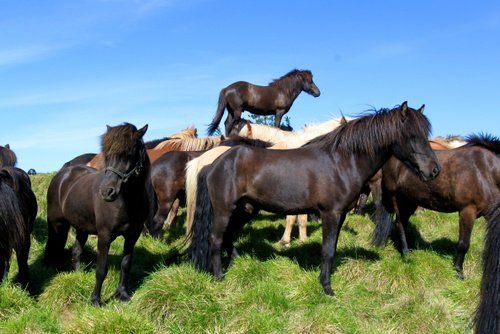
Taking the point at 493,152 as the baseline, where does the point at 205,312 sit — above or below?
below

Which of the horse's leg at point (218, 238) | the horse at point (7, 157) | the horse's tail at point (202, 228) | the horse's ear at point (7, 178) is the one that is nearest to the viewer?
the horse's ear at point (7, 178)

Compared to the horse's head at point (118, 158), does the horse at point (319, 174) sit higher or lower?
lower

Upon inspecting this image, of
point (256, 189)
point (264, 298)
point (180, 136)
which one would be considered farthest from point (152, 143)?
point (264, 298)

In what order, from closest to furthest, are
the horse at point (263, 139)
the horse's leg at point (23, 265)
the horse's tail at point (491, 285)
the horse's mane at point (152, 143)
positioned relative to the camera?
1. the horse's tail at point (491, 285)
2. the horse's leg at point (23, 265)
3. the horse at point (263, 139)
4. the horse's mane at point (152, 143)

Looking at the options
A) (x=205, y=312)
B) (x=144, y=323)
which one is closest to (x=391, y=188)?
(x=205, y=312)

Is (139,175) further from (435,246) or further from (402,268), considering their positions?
(435,246)

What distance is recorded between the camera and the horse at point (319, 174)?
689cm

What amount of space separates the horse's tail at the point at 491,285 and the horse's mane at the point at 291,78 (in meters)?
11.9

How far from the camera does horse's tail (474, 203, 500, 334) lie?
10.1ft

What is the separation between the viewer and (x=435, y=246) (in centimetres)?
938

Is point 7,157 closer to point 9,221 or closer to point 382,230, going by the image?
point 9,221

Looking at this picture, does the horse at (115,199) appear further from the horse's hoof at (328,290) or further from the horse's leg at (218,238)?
the horse's hoof at (328,290)

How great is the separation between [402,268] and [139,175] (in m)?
3.87

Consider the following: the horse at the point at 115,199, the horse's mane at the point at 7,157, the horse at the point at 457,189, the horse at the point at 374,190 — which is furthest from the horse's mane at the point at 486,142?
A: the horse's mane at the point at 7,157
